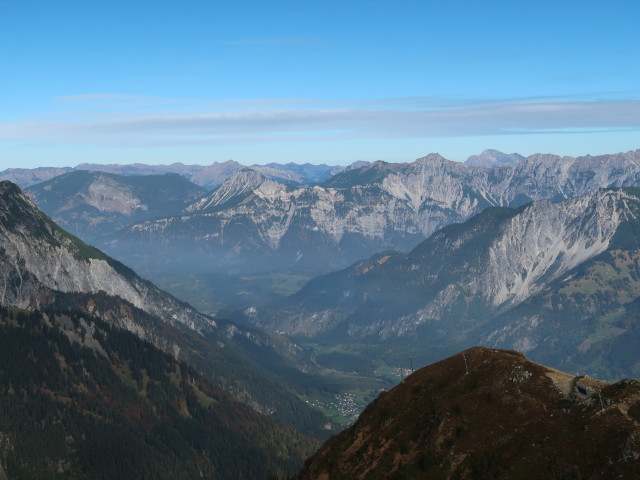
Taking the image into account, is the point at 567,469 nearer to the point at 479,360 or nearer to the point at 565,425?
the point at 565,425

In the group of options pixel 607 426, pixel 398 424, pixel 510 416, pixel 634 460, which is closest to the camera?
pixel 634 460

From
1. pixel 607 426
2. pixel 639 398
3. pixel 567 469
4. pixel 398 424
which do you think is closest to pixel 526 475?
pixel 567 469

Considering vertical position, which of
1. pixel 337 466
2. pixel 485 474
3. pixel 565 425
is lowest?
pixel 337 466

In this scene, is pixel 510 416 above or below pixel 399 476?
above

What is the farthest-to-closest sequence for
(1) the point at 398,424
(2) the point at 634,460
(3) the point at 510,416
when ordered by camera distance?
1. (1) the point at 398,424
2. (3) the point at 510,416
3. (2) the point at 634,460

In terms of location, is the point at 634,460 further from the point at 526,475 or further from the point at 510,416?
the point at 510,416

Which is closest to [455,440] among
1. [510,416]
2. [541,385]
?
[510,416]

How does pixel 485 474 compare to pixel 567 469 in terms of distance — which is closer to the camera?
pixel 567 469
